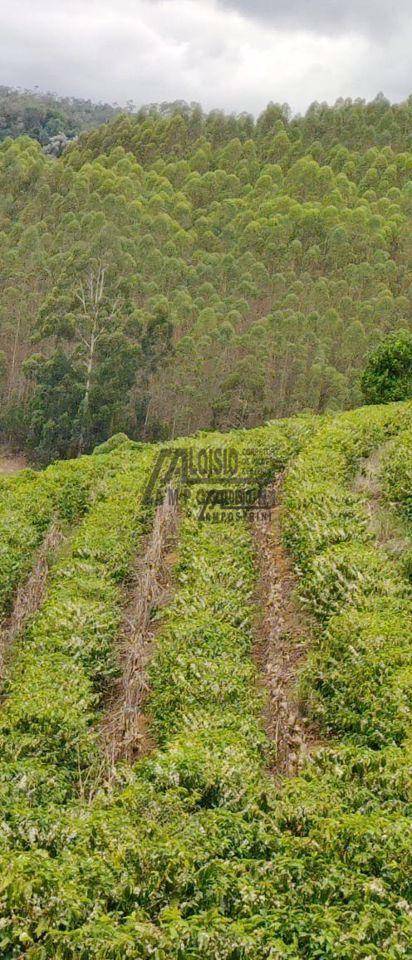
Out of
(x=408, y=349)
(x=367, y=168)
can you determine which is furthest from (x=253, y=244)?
(x=408, y=349)

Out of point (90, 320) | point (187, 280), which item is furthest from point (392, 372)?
point (187, 280)

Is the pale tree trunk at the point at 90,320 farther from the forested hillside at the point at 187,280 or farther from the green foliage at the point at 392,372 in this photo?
the green foliage at the point at 392,372

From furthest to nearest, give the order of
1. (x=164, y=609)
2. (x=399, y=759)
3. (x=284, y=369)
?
(x=284, y=369) < (x=164, y=609) < (x=399, y=759)

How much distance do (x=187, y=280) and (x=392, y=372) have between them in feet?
99.7

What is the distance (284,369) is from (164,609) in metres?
39.8

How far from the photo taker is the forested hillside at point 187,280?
48531mm

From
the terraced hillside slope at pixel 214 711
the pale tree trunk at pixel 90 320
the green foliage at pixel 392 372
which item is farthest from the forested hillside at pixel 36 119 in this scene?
Answer: the terraced hillside slope at pixel 214 711

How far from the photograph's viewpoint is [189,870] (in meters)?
7.89

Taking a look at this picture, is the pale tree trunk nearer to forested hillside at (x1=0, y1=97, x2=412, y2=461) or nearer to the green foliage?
forested hillside at (x1=0, y1=97, x2=412, y2=461)

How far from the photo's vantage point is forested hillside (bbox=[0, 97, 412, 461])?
48531 mm

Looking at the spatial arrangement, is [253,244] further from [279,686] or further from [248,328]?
[279,686]

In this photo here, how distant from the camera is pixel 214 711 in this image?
11609mm

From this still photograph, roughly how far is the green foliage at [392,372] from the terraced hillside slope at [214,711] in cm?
951

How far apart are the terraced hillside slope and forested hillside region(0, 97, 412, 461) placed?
1066 inches
